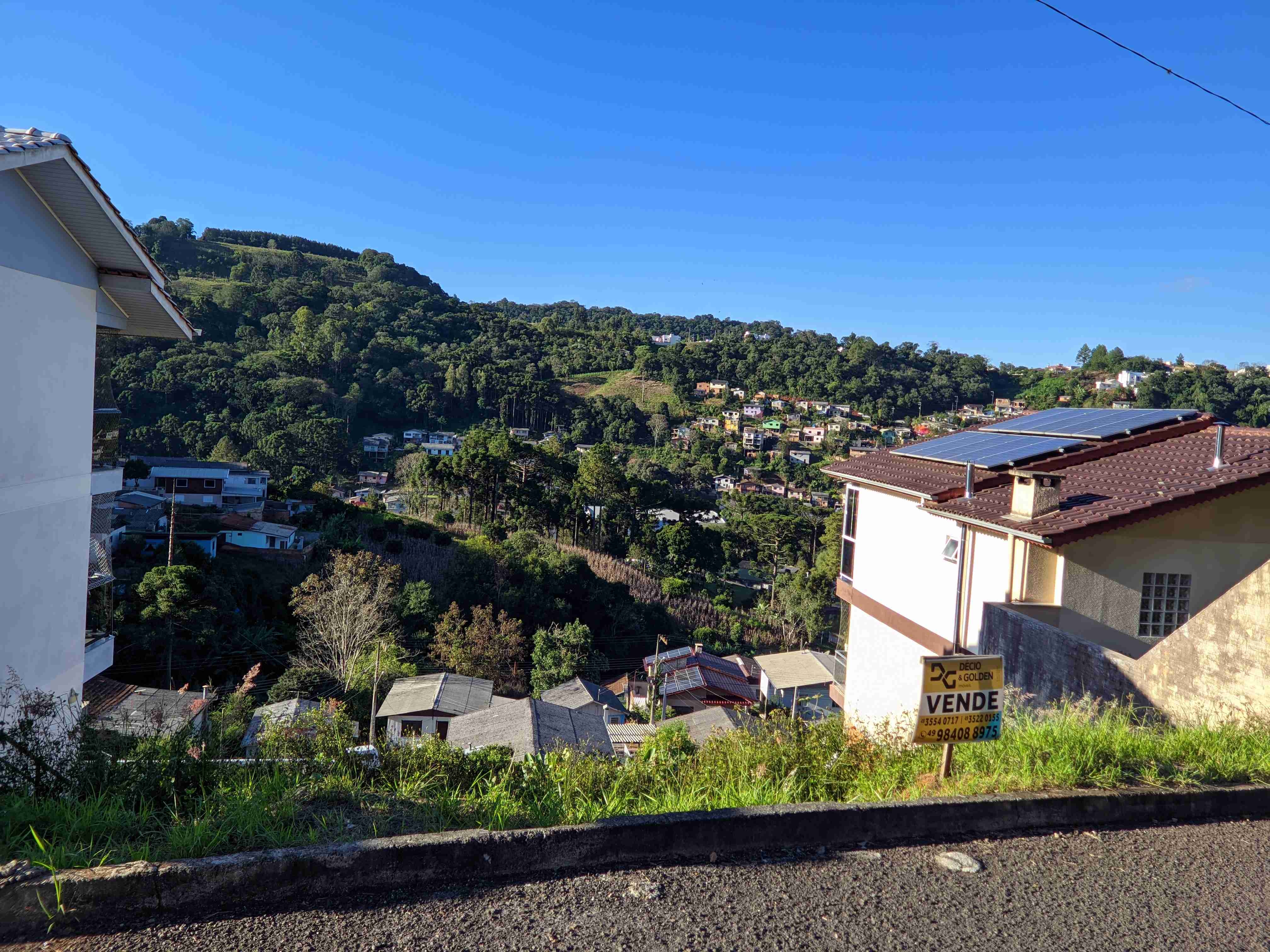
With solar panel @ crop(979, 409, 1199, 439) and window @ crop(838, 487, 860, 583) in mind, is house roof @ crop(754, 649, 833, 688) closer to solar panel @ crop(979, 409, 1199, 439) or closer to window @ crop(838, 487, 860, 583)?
window @ crop(838, 487, 860, 583)

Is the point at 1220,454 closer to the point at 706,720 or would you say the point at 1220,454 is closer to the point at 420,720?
the point at 706,720

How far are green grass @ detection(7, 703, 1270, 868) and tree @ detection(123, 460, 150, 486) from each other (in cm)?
3498

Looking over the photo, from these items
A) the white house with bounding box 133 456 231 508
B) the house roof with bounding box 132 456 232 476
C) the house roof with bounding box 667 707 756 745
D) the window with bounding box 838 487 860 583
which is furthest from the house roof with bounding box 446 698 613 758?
the house roof with bounding box 132 456 232 476

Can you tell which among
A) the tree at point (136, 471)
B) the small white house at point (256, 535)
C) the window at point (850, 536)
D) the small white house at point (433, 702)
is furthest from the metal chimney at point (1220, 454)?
the tree at point (136, 471)

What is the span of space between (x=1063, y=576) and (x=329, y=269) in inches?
4539

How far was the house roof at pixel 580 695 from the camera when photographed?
21297mm

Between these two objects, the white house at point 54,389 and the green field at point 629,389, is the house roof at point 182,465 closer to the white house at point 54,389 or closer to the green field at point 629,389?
the white house at point 54,389

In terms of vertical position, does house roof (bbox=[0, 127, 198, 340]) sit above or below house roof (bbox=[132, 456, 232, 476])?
above

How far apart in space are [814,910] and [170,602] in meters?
21.7

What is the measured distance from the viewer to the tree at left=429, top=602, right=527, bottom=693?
2297 centimetres


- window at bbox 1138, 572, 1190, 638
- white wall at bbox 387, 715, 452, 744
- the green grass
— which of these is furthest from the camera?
white wall at bbox 387, 715, 452, 744

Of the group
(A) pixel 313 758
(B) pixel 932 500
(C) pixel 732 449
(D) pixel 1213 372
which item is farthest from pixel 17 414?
(C) pixel 732 449

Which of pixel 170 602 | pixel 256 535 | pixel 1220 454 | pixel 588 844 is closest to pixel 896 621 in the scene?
pixel 1220 454

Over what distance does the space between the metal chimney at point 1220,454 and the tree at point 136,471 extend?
36783 mm
